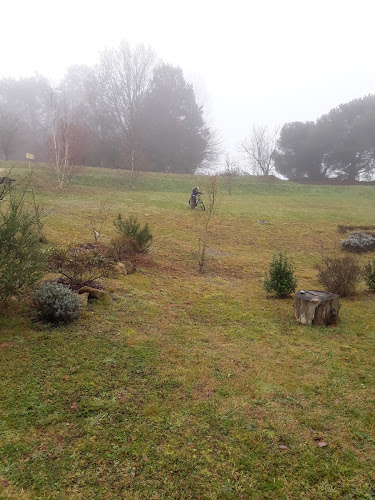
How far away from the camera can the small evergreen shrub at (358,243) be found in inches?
538

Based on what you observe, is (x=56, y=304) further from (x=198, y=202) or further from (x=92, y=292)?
(x=198, y=202)

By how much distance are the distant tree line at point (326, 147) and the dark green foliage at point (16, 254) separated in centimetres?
3756

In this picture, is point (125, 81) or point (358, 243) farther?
point (125, 81)

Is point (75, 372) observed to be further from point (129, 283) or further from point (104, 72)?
point (104, 72)

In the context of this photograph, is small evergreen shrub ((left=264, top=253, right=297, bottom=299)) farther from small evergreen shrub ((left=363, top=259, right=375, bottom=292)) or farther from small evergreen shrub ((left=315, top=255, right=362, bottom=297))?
small evergreen shrub ((left=363, top=259, right=375, bottom=292))

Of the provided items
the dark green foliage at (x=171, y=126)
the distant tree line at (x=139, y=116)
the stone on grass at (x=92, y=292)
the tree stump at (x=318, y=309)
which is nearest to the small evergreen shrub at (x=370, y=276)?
the tree stump at (x=318, y=309)

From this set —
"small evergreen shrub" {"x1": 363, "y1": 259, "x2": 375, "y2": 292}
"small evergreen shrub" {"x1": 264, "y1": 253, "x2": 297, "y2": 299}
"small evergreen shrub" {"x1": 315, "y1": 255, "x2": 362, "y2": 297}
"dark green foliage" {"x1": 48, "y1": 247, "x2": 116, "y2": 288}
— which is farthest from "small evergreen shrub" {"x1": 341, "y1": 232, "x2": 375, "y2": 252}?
"dark green foliage" {"x1": 48, "y1": 247, "x2": 116, "y2": 288}

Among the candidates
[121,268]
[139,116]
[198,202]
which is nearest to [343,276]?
[121,268]

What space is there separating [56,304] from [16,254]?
930mm

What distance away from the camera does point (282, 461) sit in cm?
285

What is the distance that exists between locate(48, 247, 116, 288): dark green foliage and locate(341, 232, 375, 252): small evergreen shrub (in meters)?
10.6

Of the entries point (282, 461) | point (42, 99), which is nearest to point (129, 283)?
point (282, 461)

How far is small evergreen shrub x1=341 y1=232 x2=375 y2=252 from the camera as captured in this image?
13.7 meters

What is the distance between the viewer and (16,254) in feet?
15.3
